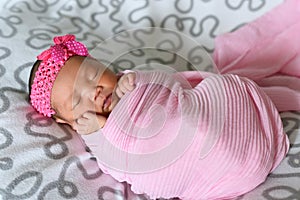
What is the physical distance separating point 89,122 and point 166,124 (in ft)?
0.51

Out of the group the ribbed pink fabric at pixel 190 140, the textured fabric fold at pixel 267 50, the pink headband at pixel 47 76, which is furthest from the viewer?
the textured fabric fold at pixel 267 50

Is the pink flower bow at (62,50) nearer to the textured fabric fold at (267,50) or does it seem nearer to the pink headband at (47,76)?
the pink headband at (47,76)

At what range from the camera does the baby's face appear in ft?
3.38

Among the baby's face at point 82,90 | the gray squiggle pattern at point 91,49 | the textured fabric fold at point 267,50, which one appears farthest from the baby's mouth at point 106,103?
the textured fabric fold at point 267,50

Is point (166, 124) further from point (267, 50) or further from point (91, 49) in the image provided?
point (267, 50)

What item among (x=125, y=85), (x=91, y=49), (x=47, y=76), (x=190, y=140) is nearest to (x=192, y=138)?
(x=190, y=140)

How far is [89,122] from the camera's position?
40.6 inches

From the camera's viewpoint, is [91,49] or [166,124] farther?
[91,49]

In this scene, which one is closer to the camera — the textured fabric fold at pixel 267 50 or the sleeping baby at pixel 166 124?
the sleeping baby at pixel 166 124

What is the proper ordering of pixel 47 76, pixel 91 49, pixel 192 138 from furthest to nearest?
1. pixel 91 49
2. pixel 47 76
3. pixel 192 138

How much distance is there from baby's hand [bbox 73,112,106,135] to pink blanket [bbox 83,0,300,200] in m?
0.01

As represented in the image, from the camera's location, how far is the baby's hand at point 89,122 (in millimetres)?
1019

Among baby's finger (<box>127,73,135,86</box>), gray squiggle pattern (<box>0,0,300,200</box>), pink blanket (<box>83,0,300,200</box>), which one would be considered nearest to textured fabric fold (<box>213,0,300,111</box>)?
gray squiggle pattern (<box>0,0,300,200</box>)

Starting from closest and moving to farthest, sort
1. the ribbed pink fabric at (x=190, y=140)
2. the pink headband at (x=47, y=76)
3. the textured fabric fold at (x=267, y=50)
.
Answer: the ribbed pink fabric at (x=190, y=140) < the pink headband at (x=47, y=76) < the textured fabric fold at (x=267, y=50)
